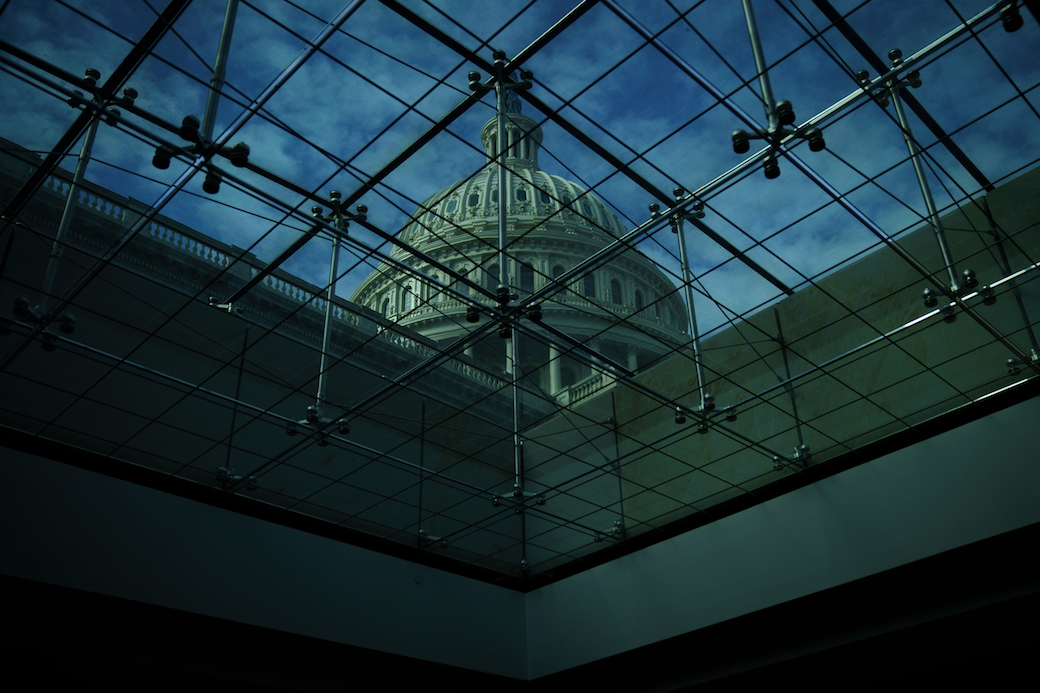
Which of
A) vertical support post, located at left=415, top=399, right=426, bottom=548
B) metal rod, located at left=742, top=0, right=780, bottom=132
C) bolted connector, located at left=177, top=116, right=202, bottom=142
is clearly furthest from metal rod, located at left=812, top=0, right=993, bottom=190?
vertical support post, located at left=415, top=399, right=426, bottom=548

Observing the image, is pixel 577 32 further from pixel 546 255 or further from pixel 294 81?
pixel 546 255

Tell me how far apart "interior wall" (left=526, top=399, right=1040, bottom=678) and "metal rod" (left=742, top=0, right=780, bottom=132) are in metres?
A: 6.95

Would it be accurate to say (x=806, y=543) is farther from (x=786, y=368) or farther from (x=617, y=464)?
(x=617, y=464)

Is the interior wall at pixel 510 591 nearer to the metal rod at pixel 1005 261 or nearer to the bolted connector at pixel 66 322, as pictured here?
the metal rod at pixel 1005 261

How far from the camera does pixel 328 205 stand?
41.2ft

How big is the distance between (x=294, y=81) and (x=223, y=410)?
6759mm

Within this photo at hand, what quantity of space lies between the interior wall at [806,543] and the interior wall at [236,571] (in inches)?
63.2

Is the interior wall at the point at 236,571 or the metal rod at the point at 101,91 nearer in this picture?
the metal rod at the point at 101,91

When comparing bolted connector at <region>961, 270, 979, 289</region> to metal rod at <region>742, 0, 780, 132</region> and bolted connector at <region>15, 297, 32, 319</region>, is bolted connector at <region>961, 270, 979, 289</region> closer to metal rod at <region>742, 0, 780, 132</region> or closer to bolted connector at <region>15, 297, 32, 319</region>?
metal rod at <region>742, 0, 780, 132</region>

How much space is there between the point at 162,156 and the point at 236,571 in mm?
8108

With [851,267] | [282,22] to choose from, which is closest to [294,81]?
[282,22]

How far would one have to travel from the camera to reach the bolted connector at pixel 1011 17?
414 inches

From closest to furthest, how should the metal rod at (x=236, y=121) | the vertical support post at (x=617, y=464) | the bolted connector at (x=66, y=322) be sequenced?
the metal rod at (x=236, y=121) → the bolted connector at (x=66, y=322) → the vertical support post at (x=617, y=464)

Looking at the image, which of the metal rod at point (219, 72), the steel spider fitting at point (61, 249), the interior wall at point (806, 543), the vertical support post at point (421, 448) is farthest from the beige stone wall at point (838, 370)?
the steel spider fitting at point (61, 249)
